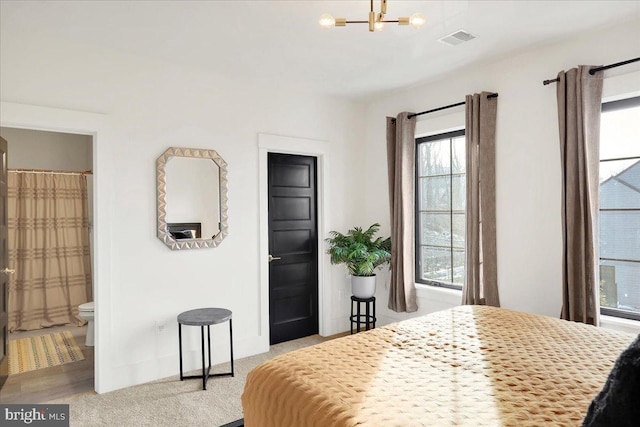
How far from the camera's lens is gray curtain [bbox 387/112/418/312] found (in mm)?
4117

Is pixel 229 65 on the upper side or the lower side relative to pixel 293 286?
upper

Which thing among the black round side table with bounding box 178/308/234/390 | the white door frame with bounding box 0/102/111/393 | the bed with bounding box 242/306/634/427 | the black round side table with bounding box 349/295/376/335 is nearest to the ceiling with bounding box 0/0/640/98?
the white door frame with bounding box 0/102/111/393

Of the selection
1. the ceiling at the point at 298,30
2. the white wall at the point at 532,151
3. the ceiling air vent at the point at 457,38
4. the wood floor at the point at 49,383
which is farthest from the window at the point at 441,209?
the wood floor at the point at 49,383

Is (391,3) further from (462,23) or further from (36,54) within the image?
(36,54)

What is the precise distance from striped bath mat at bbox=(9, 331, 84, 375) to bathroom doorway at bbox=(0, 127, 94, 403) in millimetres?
33

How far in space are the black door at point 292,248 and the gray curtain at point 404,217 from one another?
910 millimetres

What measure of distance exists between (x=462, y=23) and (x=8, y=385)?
4433mm

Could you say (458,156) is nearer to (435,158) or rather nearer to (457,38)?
(435,158)

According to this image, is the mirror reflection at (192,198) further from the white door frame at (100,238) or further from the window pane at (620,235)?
the window pane at (620,235)

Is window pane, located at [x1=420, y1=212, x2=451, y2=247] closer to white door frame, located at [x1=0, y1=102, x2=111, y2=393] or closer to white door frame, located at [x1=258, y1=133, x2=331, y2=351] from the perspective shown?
white door frame, located at [x1=258, y1=133, x2=331, y2=351]

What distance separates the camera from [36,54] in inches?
112

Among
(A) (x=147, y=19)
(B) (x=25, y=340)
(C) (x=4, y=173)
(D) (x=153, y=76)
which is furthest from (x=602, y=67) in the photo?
(B) (x=25, y=340)

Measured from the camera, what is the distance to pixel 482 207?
344 centimetres

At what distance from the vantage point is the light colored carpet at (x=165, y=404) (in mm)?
2646
